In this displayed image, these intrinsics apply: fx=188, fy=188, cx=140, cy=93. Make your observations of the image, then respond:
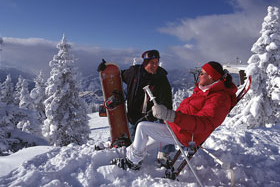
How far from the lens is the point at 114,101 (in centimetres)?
560

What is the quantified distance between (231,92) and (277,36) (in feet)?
46.8

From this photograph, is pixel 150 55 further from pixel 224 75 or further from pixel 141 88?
pixel 224 75

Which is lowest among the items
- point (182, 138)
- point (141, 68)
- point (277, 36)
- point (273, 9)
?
point (182, 138)

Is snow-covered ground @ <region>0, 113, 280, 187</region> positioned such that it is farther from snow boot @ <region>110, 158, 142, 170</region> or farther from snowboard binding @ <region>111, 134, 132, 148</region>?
snowboard binding @ <region>111, 134, 132, 148</region>

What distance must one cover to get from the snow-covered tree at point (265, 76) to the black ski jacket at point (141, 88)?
12.3 metres

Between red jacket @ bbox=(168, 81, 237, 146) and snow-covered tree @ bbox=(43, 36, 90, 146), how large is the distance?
594 inches

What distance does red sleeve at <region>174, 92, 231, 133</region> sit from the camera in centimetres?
291

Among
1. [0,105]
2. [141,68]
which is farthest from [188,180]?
[0,105]

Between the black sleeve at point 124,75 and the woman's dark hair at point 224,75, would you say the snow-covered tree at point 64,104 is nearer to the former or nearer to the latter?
the black sleeve at point 124,75

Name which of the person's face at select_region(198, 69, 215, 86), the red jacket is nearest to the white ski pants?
the red jacket

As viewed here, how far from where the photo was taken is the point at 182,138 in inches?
132

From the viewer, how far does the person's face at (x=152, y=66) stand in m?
4.81

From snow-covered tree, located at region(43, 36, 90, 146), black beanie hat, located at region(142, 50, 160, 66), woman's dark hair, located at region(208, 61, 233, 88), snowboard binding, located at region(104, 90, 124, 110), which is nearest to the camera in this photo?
woman's dark hair, located at region(208, 61, 233, 88)

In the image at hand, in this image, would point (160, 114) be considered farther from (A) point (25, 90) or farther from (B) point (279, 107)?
(A) point (25, 90)
